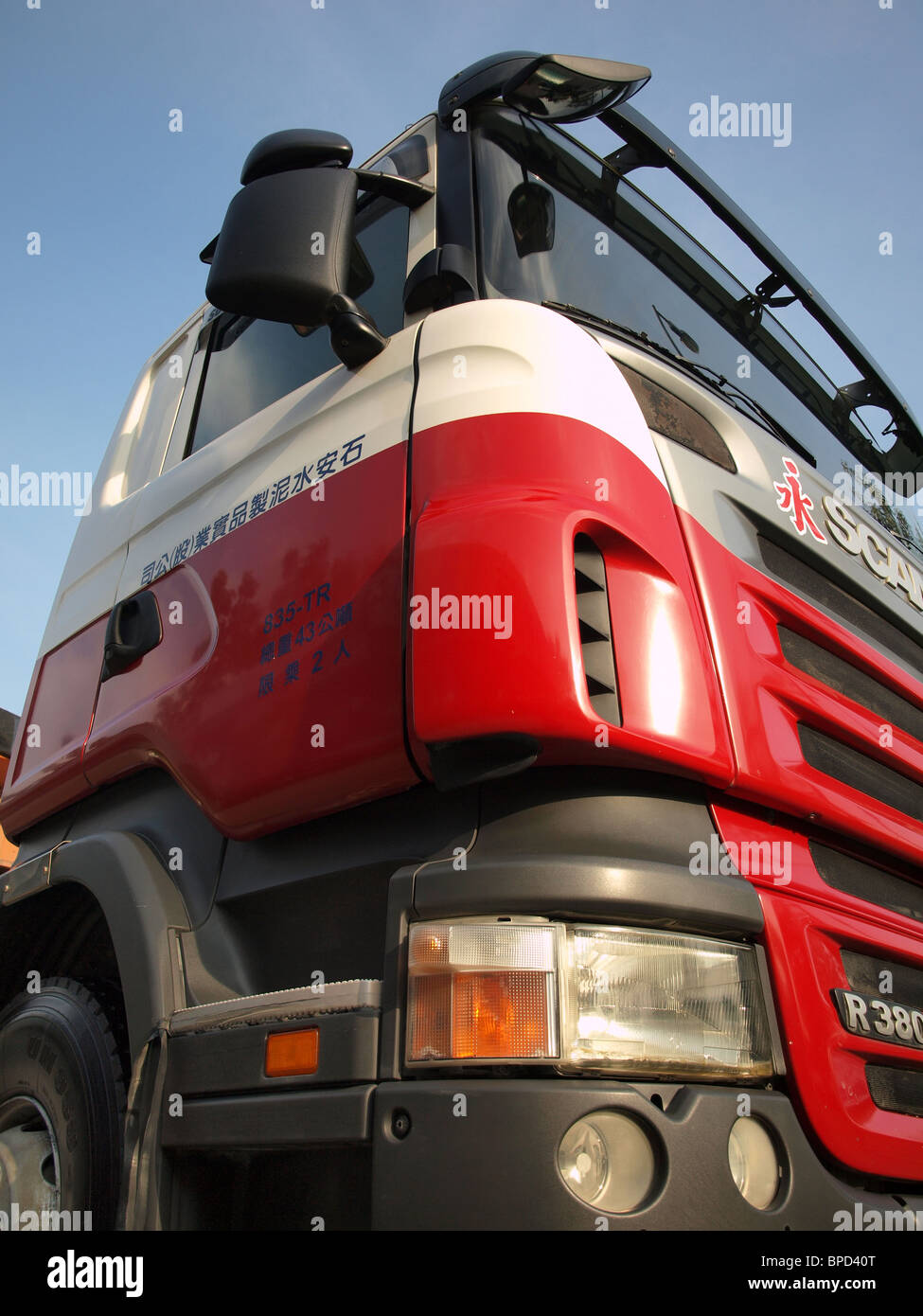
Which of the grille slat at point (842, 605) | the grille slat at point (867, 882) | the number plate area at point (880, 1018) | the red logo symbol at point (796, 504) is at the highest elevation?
the red logo symbol at point (796, 504)

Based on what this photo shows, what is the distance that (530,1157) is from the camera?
3.92 ft

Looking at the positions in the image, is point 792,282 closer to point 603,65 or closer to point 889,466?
point 889,466

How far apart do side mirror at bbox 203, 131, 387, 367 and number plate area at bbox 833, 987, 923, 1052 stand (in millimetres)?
1499

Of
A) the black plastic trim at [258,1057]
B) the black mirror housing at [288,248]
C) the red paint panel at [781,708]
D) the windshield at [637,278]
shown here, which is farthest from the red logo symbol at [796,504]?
the black plastic trim at [258,1057]

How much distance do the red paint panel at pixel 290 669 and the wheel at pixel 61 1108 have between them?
557mm

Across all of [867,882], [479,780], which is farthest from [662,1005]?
[867,882]

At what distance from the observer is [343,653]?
1694 mm

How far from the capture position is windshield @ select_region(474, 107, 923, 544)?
7.18ft

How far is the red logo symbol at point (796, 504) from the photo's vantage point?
2.12 meters

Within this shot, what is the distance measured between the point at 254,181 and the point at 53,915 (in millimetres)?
1884

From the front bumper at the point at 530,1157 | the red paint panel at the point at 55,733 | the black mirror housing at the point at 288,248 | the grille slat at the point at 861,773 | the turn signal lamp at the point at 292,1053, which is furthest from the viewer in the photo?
the red paint panel at the point at 55,733

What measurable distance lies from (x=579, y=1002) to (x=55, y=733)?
1875 mm

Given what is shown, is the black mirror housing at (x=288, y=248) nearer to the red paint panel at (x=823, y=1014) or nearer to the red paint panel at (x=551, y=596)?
the red paint panel at (x=551, y=596)

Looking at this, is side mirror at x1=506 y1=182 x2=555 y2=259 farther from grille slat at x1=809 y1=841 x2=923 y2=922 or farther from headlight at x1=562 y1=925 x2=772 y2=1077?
headlight at x1=562 y1=925 x2=772 y2=1077
